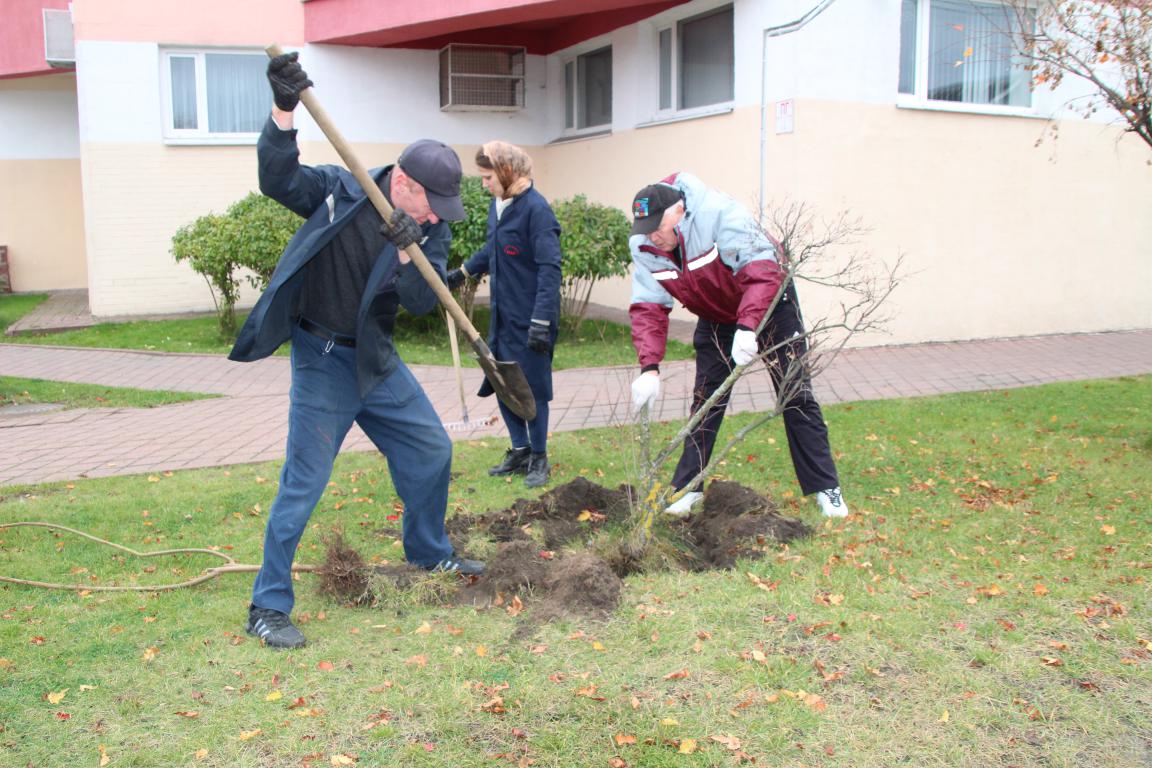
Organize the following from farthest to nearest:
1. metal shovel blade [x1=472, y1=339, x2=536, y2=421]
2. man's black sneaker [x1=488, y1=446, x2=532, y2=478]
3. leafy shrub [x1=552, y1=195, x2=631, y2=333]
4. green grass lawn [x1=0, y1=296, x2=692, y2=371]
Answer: leafy shrub [x1=552, y1=195, x2=631, y2=333] < green grass lawn [x1=0, y1=296, x2=692, y2=371] < man's black sneaker [x1=488, y1=446, x2=532, y2=478] < metal shovel blade [x1=472, y1=339, x2=536, y2=421]

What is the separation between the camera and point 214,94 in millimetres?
13773

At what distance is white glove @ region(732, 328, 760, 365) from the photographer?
4.82 metres

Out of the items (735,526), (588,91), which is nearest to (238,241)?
(588,91)

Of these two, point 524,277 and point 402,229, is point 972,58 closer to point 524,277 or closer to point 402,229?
point 524,277

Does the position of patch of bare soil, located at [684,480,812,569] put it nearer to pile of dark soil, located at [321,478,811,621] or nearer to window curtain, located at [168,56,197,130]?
pile of dark soil, located at [321,478,811,621]

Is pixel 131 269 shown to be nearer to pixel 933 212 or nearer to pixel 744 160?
pixel 744 160

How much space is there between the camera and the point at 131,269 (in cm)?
1355

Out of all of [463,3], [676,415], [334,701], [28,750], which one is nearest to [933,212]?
[676,415]

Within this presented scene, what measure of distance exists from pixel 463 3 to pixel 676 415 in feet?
23.0

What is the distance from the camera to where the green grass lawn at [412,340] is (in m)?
10.6

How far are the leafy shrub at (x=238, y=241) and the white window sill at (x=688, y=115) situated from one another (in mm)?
4400

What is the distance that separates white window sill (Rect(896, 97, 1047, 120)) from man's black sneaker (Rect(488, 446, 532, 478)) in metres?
6.56

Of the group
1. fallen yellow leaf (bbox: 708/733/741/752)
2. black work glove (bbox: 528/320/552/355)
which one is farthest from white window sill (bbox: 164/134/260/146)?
fallen yellow leaf (bbox: 708/733/741/752)

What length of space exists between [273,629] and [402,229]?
5.24 ft
